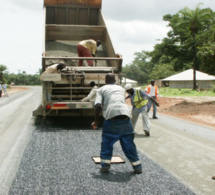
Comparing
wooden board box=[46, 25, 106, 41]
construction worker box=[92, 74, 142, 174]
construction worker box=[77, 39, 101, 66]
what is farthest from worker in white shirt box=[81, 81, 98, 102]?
wooden board box=[46, 25, 106, 41]

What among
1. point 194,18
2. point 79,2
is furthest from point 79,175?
point 194,18

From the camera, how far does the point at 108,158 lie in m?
4.98

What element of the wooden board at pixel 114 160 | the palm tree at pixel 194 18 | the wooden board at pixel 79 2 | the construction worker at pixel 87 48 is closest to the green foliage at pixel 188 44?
the palm tree at pixel 194 18

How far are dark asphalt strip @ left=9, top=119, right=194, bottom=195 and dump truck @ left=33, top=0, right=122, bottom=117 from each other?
233cm

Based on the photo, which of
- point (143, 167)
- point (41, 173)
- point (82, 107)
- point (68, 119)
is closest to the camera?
point (41, 173)

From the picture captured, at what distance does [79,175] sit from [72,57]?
216 inches

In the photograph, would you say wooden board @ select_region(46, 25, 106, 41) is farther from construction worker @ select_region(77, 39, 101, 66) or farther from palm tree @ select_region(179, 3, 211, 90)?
palm tree @ select_region(179, 3, 211, 90)

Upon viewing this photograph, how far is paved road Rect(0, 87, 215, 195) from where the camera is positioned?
4.31 metres

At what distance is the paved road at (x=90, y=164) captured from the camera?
4.31 metres

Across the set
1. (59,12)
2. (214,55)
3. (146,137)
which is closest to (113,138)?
(146,137)

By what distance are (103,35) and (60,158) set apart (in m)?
7.99

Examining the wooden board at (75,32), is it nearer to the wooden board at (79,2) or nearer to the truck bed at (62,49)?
the truck bed at (62,49)

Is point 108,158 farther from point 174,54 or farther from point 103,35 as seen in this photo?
point 174,54

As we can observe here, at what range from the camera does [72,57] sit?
9.73m
